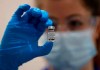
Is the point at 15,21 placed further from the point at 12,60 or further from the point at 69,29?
the point at 69,29

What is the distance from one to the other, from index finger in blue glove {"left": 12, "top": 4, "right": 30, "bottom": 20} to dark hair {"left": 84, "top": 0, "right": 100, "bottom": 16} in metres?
0.59

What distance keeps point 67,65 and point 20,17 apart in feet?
1.93

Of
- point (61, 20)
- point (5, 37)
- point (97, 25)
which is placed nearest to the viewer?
point (5, 37)

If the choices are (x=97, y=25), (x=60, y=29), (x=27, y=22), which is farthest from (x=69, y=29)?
(x=27, y=22)

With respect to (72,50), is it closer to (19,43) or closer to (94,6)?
(94,6)

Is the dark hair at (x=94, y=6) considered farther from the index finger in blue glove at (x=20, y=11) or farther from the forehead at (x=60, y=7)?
the index finger in blue glove at (x=20, y=11)

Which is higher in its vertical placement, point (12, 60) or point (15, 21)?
point (15, 21)

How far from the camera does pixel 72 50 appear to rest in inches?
51.1

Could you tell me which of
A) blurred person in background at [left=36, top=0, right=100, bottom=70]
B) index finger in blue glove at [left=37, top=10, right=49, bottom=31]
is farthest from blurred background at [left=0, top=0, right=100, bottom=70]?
index finger in blue glove at [left=37, top=10, right=49, bottom=31]

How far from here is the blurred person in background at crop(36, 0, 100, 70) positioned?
1.28 metres

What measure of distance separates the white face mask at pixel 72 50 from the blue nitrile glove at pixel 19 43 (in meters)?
0.48

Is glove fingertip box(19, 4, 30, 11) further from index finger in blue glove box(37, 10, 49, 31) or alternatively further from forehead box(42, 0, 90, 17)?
forehead box(42, 0, 90, 17)

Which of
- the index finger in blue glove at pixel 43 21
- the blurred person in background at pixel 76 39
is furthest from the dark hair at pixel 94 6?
the index finger in blue glove at pixel 43 21

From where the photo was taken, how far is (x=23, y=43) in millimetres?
813
